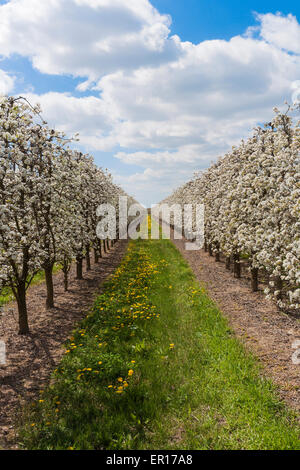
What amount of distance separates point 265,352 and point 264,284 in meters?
8.54

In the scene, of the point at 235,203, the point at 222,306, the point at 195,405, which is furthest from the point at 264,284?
the point at 195,405

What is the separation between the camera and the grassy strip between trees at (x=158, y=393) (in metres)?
5.79

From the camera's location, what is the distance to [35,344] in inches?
405

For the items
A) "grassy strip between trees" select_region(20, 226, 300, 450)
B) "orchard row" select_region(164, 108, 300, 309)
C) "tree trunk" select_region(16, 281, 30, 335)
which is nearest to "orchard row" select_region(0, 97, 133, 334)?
"tree trunk" select_region(16, 281, 30, 335)

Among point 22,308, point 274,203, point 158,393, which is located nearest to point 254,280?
point 274,203

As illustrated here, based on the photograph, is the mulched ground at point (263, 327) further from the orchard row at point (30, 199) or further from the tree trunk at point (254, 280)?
the orchard row at point (30, 199)

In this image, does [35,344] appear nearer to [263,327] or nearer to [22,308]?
[22,308]

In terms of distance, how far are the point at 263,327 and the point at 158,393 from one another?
5392 millimetres

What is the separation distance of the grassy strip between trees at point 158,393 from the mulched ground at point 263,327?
0.45 meters

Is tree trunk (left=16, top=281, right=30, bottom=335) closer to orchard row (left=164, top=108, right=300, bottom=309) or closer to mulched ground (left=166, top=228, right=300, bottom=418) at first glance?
mulched ground (left=166, top=228, right=300, bottom=418)

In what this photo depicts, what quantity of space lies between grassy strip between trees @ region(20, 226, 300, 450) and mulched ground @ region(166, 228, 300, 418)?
45 centimetres

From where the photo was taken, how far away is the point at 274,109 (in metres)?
11.6

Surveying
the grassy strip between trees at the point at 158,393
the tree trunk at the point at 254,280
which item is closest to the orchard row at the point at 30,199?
the grassy strip between trees at the point at 158,393
